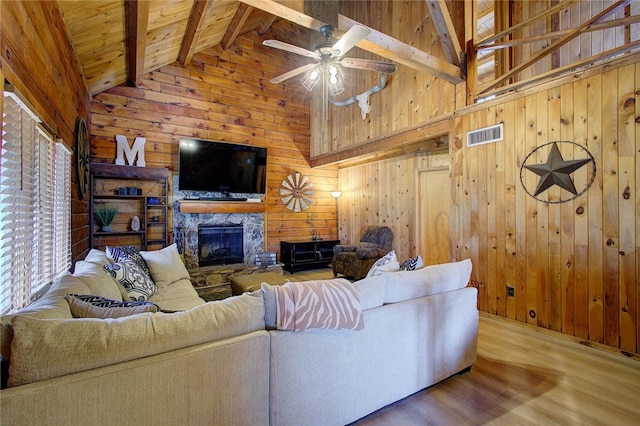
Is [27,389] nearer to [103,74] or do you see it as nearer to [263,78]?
[103,74]

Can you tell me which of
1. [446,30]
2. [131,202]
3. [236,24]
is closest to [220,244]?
[131,202]

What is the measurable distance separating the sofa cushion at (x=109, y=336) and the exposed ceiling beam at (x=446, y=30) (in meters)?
3.80

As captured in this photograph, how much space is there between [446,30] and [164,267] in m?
4.31

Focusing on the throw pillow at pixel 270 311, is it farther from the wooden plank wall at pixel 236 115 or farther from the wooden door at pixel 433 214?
the wooden plank wall at pixel 236 115

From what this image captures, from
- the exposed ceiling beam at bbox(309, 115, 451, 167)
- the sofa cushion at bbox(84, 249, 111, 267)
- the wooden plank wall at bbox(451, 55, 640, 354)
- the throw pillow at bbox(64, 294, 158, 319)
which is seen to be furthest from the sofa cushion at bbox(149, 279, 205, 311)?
the exposed ceiling beam at bbox(309, 115, 451, 167)

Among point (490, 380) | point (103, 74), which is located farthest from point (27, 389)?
point (103, 74)

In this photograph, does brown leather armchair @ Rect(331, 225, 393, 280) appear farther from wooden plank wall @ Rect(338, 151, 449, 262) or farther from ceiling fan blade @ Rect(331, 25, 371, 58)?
ceiling fan blade @ Rect(331, 25, 371, 58)

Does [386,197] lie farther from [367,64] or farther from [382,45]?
[382,45]

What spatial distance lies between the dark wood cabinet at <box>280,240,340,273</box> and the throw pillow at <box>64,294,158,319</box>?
4594 millimetres

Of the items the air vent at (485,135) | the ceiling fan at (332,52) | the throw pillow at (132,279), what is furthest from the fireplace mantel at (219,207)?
the air vent at (485,135)

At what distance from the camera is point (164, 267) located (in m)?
3.37

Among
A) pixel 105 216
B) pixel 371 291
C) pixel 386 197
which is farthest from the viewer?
pixel 386 197

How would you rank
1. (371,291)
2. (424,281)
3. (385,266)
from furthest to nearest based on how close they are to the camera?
(385,266), (424,281), (371,291)

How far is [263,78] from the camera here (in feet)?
20.5
